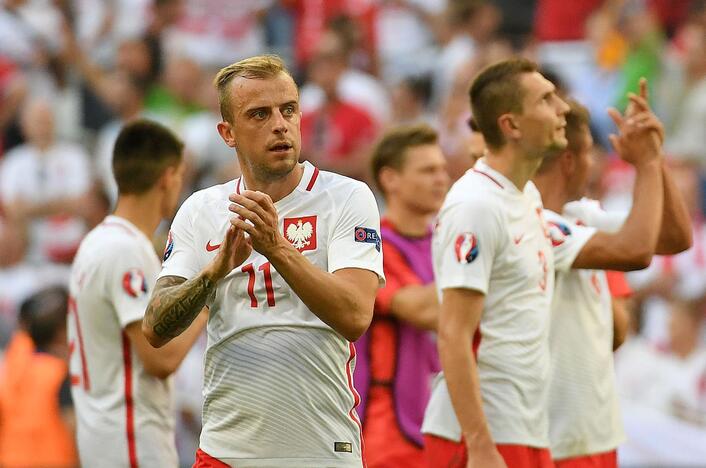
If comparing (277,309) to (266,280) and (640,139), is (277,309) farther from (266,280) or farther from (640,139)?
(640,139)

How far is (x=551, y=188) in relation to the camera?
20.6 ft

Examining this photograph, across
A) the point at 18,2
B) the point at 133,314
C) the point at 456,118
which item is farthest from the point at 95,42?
the point at 133,314

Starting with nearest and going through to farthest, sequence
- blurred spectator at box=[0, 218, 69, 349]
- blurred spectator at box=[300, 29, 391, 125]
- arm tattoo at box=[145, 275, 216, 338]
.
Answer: arm tattoo at box=[145, 275, 216, 338], blurred spectator at box=[300, 29, 391, 125], blurred spectator at box=[0, 218, 69, 349]

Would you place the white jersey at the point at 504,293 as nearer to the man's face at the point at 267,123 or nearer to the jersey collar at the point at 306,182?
the jersey collar at the point at 306,182

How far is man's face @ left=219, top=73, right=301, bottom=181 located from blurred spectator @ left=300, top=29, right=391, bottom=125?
759 cm

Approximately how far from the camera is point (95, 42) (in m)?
14.8

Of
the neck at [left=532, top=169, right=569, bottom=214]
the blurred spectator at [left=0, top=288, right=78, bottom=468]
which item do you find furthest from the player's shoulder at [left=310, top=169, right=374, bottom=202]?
the blurred spectator at [left=0, top=288, right=78, bottom=468]

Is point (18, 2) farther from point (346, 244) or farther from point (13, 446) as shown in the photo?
point (346, 244)

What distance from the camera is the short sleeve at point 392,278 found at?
21.6ft

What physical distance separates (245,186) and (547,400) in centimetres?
175

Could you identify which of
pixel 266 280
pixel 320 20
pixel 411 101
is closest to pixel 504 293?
pixel 266 280

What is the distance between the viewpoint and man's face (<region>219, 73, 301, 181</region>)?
466cm

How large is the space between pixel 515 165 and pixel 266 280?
1480 millimetres

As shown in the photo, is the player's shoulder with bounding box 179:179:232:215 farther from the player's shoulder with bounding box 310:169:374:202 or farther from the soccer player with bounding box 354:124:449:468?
the soccer player with bounding box 354:124:449:468
